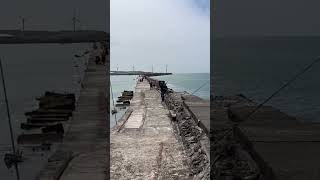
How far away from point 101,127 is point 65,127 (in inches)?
140

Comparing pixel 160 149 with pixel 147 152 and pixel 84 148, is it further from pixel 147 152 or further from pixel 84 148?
pixel 84 148

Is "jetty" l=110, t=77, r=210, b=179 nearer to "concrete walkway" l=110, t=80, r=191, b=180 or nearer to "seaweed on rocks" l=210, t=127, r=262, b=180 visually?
"concrete walkway" l=110, t=80, r=191, b=180

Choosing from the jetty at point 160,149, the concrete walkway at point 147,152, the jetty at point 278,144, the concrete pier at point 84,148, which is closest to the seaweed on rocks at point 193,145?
the jetty at point 160,149

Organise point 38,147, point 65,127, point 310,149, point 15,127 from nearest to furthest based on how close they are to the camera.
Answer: point 310,149
point 38,147
point 65,127
point 15,127

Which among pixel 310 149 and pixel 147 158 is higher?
pixel 310 149

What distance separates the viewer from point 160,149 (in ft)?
66.1

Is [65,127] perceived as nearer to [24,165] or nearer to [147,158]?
[24,165]

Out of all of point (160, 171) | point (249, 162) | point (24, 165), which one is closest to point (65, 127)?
point (24, 165)

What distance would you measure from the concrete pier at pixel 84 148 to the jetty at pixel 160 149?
1.57ft

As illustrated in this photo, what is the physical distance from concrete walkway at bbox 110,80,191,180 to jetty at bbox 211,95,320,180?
170 cm

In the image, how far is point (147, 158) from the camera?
1823 centimetres

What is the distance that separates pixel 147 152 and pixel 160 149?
0.83 metres

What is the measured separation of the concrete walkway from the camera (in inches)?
634

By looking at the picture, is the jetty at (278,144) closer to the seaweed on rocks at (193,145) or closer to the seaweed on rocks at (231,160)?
the seaweed on rocks at (231,160)
